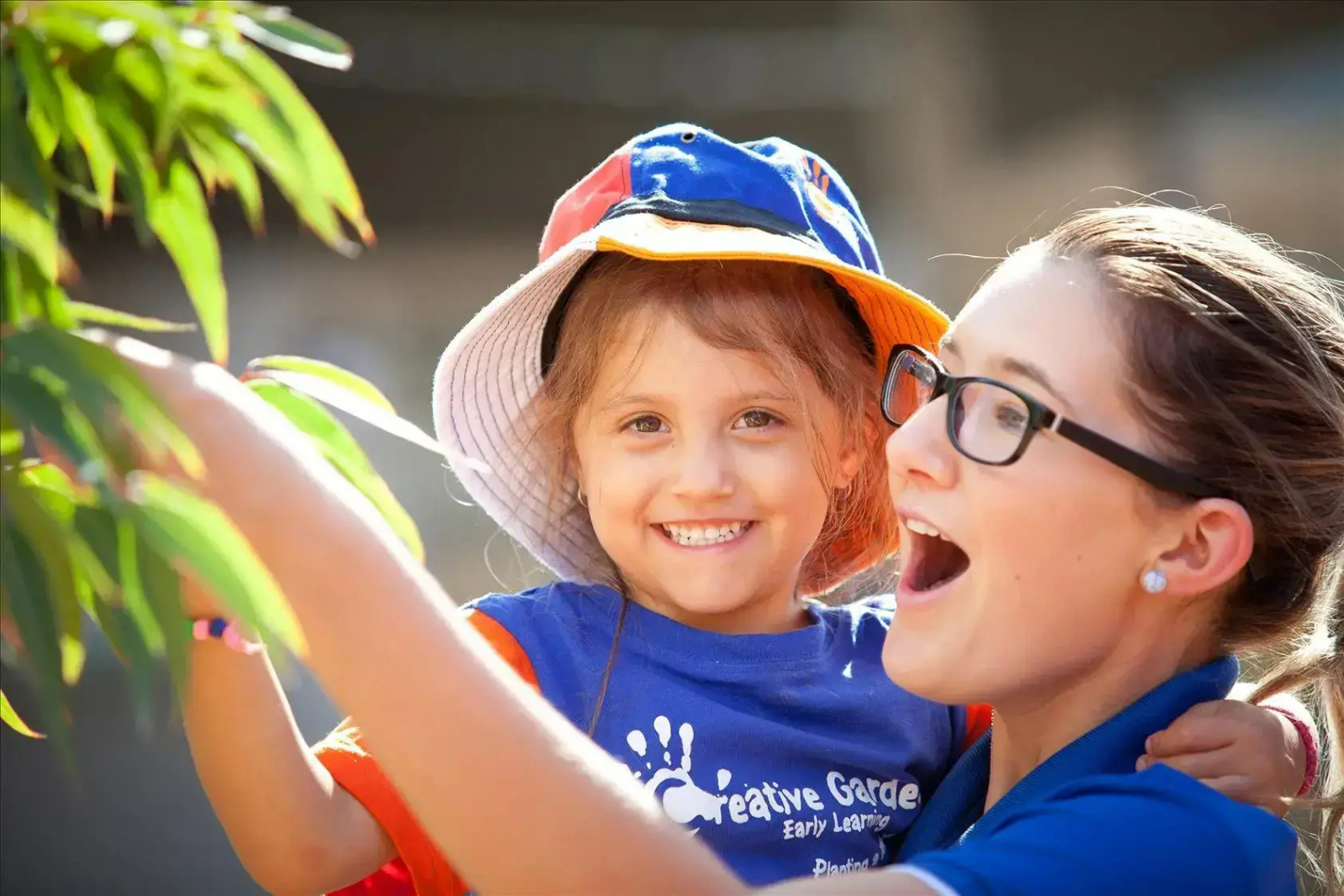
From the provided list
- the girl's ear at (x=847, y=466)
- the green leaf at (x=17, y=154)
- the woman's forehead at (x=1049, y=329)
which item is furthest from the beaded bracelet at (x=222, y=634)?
the girl's ear at (x=847, y=466)

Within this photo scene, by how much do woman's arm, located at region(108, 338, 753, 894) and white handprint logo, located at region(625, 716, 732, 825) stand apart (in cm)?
46

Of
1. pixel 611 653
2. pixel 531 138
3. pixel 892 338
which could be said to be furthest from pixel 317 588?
pixel 531 138

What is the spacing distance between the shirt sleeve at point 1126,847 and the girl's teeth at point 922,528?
0.23m

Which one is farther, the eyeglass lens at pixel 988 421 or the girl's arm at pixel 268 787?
the eyeglass lens at pixel 988 421

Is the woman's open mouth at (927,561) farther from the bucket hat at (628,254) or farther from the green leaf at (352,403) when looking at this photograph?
the green leaf at (352,403)

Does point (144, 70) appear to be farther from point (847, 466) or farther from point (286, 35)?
point (847, 466)

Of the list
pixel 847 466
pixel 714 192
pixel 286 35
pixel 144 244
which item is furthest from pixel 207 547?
pixel 847 466

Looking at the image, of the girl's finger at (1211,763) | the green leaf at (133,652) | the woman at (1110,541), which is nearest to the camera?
the green leaf at (133,652)

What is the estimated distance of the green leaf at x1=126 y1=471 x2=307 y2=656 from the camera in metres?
0.62

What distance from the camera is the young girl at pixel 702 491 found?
51.0 inches

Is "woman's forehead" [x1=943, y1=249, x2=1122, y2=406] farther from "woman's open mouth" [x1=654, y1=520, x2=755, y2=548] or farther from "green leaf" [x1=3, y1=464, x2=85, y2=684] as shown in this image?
"green leaf" [x1=3, y1=464, x2=85, y2=684]

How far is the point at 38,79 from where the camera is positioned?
0.65 m

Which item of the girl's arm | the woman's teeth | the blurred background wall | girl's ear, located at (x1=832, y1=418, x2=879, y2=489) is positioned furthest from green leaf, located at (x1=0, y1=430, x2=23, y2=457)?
the blurred background wall

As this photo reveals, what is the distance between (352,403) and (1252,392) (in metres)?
0.67
